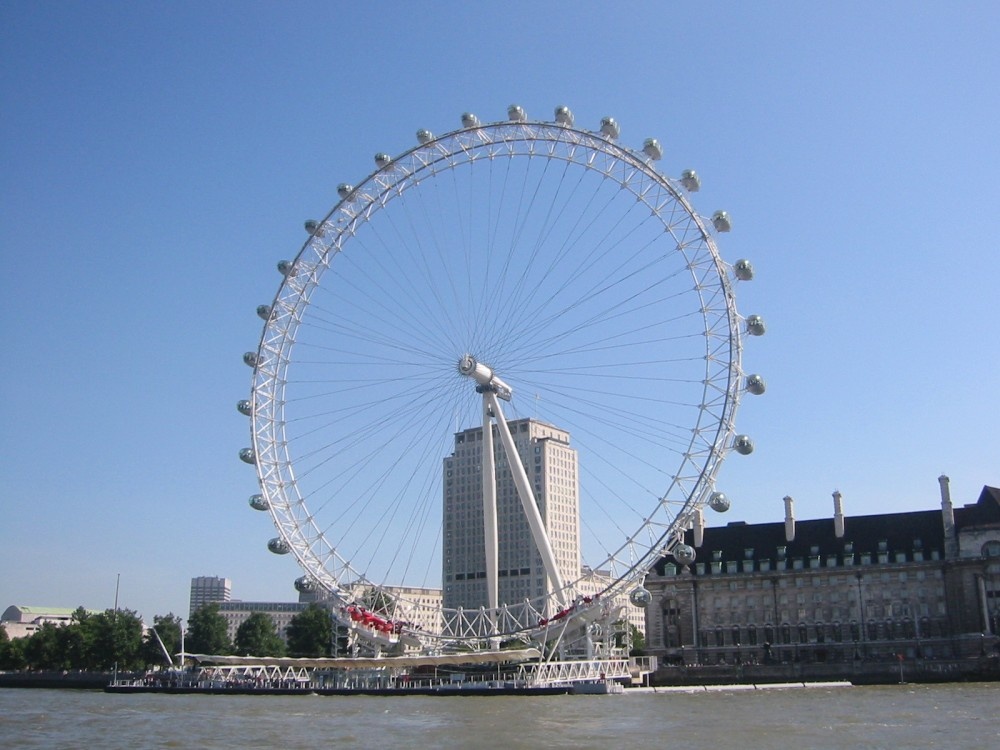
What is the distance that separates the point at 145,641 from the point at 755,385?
305ft

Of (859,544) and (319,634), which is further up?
(859,544)

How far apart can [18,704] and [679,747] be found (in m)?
51.2

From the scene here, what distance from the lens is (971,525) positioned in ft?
311

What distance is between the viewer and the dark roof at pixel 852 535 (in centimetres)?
9694

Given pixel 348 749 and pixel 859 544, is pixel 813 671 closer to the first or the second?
pixel 859 544

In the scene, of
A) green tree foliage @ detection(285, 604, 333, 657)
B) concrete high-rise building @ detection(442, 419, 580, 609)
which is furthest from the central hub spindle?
concrete high-rise building @ detection(442, 419, 580, 609)

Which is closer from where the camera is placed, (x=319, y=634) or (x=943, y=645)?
(x=943, y=645)

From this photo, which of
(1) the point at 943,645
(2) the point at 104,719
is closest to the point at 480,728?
(2) the point at 104,719

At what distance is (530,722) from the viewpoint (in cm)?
4425

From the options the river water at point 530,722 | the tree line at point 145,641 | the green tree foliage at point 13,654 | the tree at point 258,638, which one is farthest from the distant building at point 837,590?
the green tree foliage at point 13,654

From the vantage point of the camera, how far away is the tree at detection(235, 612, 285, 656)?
4943 inches

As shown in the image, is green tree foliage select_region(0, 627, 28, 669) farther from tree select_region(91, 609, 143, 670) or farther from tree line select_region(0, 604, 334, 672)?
tree select_region(91, 609, 143, 670)

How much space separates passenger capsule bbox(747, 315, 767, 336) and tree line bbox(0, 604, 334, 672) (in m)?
74.2

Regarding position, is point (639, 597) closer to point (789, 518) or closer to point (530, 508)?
point (530, 508)
